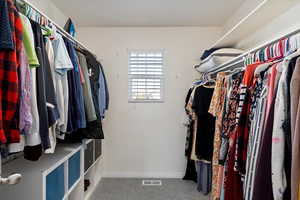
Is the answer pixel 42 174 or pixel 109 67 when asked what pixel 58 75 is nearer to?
pixel 42 174

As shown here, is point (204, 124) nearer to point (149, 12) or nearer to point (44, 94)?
point (149, 12)

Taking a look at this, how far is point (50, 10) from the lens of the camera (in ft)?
7.79

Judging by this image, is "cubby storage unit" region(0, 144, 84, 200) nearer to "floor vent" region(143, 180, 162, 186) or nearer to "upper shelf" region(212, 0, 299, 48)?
"floor vent" region(143, 180, 162, 186)

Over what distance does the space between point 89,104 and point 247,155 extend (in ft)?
4.29

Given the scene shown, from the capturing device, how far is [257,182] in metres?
0.94

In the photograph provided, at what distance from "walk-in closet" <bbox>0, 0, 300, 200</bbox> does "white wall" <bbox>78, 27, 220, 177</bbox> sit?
2 centimetres

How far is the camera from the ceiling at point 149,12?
2.33 metres

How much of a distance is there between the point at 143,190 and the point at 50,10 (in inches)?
96.7

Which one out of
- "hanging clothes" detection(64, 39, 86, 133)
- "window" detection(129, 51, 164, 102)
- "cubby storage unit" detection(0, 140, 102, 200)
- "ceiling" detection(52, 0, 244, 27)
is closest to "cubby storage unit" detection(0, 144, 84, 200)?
"cubby storage unit" detection(0, 140, 102, 200)

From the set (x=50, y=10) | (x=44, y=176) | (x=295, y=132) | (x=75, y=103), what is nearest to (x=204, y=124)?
(x=75, y=103)

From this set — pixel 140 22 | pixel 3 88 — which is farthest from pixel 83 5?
pixel 3 88

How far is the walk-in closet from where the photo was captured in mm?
925

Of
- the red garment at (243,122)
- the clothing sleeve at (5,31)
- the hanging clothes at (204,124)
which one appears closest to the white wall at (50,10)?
the clothing sleeve at (5,31)

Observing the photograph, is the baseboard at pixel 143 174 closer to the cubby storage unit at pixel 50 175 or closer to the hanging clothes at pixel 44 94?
the cubby storage unit at pixel 50 175
